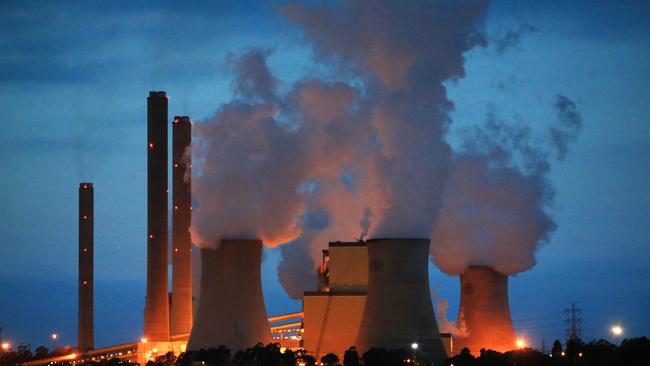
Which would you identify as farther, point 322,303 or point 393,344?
point 322,303

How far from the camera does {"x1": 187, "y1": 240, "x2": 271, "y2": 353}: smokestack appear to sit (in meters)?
48.7

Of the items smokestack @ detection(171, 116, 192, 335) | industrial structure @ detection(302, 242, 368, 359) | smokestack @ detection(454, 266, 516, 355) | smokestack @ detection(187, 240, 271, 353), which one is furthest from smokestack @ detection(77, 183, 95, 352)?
smokestack @ detection(187, 240, 271, 353)

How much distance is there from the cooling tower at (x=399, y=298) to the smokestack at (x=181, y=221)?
30.6 metres

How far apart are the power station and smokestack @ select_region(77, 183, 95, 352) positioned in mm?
65

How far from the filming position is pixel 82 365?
6512cm

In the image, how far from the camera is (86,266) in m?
82.9

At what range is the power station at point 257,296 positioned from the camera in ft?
149

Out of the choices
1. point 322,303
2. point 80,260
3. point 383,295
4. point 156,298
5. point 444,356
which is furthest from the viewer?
point 80,260

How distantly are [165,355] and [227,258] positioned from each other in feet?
50.9

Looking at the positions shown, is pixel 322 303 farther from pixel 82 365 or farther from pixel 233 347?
pixel 82 365

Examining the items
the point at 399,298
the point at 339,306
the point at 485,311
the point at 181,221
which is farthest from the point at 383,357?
the point at 181,221

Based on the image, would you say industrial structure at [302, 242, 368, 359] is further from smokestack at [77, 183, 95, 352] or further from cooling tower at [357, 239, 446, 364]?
smokestack at [77, 183, 95, 352]

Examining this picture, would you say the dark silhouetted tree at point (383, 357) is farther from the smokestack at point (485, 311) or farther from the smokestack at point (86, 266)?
the smokestack at point (86, 266)

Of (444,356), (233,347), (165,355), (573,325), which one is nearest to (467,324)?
(573,325)
